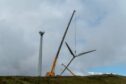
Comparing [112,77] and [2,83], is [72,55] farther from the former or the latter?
[2,83]

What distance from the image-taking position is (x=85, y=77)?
268 ft

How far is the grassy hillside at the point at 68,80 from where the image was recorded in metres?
70.9

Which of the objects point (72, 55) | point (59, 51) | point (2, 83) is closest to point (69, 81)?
point (2, 83)

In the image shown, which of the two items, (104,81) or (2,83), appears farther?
(104,81)

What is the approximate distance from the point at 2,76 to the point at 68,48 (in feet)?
264

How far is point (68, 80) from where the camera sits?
7688cm

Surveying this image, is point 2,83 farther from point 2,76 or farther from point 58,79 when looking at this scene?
point 58,79

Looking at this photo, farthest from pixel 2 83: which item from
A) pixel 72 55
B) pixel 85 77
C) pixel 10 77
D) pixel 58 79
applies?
pixel 72 55

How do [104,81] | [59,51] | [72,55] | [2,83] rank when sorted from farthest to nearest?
[59,51]
[72,55]
[104,81]
[2,83]

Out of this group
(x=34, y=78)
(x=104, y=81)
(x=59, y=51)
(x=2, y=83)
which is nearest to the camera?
(x=2, y=83)

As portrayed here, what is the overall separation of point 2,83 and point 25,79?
4.94 m

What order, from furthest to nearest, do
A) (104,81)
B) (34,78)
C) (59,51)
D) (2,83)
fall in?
(59,51), (104,81), (34,78), (2,83)

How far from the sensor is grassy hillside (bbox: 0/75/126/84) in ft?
233

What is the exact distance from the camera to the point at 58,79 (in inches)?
2997
